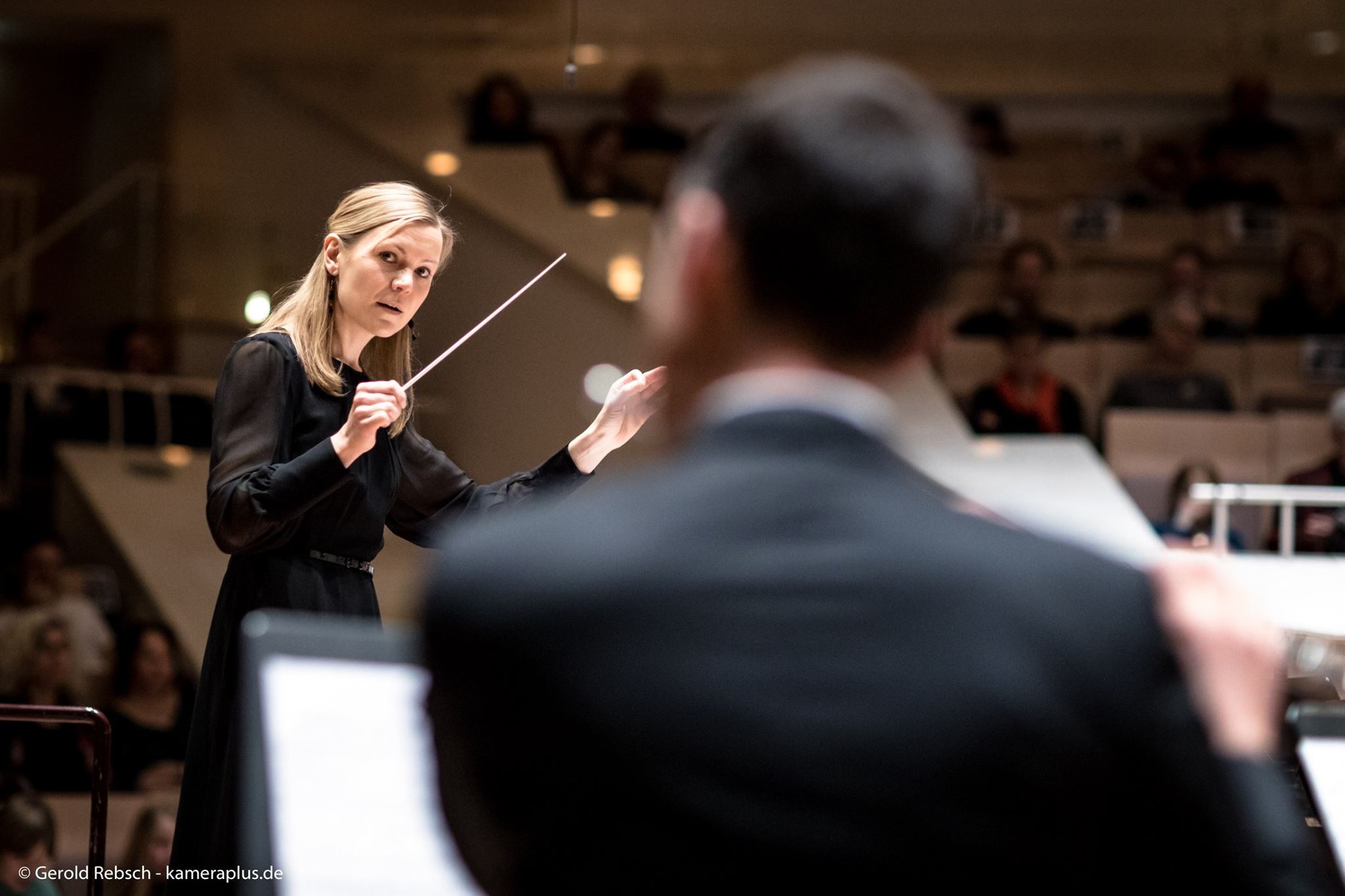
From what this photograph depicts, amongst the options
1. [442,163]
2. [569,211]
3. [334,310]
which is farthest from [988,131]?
[334,310]

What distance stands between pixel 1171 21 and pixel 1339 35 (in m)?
0.71

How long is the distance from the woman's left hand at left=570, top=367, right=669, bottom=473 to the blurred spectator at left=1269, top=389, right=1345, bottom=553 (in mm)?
2609

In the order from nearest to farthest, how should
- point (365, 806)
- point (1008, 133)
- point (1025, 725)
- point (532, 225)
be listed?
point (1025, 725) < point (365, 806) < point (532, 225) < point (1008, 133)

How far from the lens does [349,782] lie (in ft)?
3.29

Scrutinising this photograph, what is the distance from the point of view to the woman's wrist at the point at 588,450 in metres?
1.76

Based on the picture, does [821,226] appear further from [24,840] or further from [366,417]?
[24,840]

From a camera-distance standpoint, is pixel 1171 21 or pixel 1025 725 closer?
pixel 1025 725

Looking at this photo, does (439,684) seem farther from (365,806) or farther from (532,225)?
(532,225)

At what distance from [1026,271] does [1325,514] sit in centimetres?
191

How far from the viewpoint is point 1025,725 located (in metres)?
0.62

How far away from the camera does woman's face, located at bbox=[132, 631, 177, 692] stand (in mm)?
3930

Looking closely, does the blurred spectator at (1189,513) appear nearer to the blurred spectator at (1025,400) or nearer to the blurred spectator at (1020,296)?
the blurred spectator at (1025,400)

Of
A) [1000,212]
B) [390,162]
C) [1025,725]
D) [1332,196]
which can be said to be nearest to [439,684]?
[1025,725]

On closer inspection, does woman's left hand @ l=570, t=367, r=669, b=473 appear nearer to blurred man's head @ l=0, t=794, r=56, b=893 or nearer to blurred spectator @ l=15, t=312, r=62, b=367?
blurred man's head @ l=0, t=794, r=56, b=893
